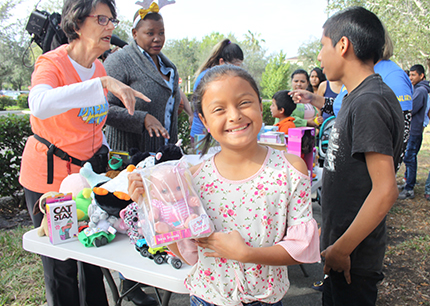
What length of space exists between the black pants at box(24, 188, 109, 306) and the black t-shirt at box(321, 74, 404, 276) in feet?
5.28

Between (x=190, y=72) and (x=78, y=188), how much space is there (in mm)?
41552

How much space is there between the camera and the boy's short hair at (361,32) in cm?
152

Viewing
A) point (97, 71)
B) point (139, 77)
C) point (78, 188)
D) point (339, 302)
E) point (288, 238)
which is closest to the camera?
point (288, 238)

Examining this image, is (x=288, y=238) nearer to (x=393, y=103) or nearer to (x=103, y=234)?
(x=393, y=103)

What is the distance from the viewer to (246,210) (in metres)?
1.25

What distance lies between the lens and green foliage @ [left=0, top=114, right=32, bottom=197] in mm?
4414

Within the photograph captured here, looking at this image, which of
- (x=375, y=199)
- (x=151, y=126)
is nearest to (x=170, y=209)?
(x=375, y=199)

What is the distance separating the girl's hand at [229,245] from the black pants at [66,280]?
49.4 inches

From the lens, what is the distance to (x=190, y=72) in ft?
137

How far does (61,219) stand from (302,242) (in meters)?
1.37

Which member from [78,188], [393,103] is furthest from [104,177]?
[393,103]

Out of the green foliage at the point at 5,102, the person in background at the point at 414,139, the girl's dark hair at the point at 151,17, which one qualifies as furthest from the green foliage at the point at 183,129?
the green foliage at the point at 5,102

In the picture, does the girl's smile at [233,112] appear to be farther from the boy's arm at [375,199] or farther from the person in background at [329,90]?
the person in background at [329,90]

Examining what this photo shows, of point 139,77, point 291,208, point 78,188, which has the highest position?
point 139,77
